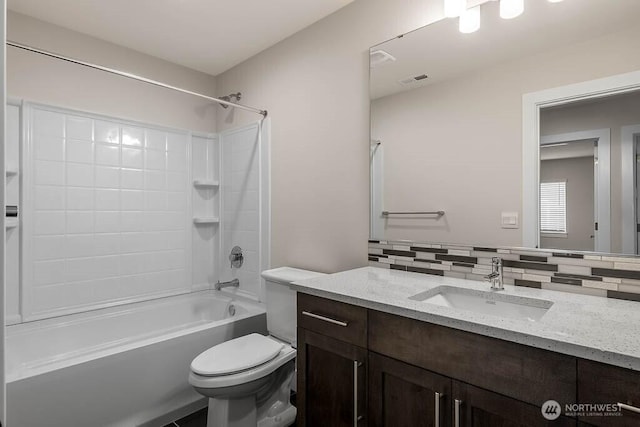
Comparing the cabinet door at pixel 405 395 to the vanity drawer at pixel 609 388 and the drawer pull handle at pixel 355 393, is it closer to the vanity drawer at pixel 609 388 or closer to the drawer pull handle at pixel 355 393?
the drawer pull handle at pixel 355 393

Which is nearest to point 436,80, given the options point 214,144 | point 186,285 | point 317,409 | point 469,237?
point 469,237

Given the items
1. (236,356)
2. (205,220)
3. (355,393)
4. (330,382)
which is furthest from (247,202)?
(355,393)

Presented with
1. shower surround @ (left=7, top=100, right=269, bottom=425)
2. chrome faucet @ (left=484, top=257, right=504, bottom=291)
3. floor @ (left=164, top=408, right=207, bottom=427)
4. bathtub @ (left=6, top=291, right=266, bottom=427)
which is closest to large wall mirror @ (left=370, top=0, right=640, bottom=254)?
chrome faucet @ (left=484, top=257, right=504, bottom=291)

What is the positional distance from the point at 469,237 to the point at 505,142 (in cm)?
45

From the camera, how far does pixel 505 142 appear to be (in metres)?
1.51

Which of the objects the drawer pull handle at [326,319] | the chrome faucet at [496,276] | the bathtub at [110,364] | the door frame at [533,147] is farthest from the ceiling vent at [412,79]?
the bathtub at [110,364]

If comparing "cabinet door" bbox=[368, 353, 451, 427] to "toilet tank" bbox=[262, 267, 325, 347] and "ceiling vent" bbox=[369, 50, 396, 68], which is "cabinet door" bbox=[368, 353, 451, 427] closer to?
"toilet tank" bbox=[262, 267, 325, 347]

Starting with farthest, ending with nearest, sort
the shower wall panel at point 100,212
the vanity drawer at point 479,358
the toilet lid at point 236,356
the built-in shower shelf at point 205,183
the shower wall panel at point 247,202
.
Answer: the built-in shower shelf at point 205,183, the shower wall panel at point 247,202, the shower wall panel at point 100,212, the toilet lid at point 236,356, the vanity drawer at point 479,358

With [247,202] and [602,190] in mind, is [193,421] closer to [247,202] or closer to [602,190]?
[247,202]

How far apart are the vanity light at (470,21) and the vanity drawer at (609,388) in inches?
56.6

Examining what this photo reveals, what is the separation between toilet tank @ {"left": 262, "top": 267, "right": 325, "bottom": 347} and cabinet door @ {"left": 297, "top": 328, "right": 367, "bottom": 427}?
0.57 metres

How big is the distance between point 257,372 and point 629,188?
1.74 m

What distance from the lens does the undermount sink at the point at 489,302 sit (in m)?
1.28

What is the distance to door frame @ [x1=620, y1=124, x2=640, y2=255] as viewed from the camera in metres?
1.23
